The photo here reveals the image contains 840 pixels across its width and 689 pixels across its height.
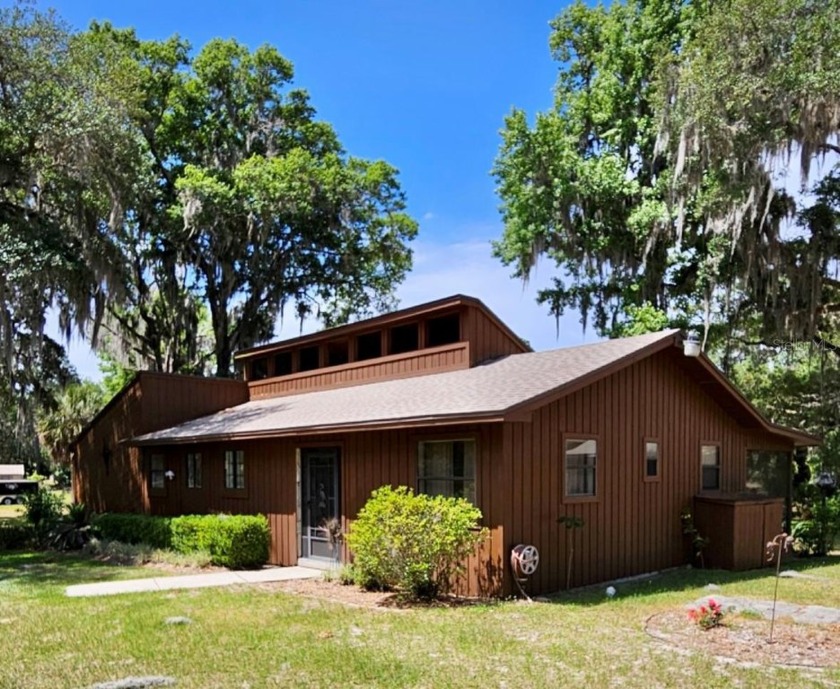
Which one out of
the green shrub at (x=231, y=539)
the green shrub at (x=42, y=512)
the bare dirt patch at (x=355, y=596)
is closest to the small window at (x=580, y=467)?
the bare dirt patch at (x=355, y=596)

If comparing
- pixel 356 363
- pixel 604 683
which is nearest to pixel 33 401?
pixel 356 363

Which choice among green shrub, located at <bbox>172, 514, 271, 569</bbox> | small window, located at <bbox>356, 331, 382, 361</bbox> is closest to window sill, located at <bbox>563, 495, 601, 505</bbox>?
green shrub, located at <bbox>172, 514, 271, 569</bbox>

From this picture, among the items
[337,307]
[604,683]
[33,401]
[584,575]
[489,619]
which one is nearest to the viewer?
[604,683]

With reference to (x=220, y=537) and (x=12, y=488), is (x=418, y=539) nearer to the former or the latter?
(x=220, y=537)

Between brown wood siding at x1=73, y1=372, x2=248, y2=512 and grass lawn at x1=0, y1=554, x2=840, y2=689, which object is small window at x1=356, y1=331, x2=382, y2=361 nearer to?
brown wood siding at x1=73, y1=372, x2=248, y2=512

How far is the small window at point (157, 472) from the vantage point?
1634 cm

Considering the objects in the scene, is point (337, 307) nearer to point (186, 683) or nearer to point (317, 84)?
point (317, 84)

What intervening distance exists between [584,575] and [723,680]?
180 inches

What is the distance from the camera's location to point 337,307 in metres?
26.7

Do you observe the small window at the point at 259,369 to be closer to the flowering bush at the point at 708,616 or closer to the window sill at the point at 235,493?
the window sill at the point at 235,493

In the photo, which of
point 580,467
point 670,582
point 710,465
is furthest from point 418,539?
point 710,465

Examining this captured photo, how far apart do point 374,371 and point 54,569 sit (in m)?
6.29

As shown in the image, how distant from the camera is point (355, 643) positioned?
682cm

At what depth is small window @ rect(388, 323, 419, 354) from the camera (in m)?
14.0
